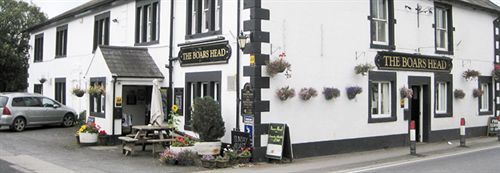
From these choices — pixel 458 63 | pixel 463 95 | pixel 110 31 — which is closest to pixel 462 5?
pixel 458 63

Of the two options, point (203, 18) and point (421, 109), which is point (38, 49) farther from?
point (421, 109)

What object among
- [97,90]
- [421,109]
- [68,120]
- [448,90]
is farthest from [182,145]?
[448,90]

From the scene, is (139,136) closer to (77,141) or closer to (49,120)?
(77,141)

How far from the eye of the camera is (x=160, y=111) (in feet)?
49.0

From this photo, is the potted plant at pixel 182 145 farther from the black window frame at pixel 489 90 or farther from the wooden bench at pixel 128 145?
the black window frame at pixel 489 90

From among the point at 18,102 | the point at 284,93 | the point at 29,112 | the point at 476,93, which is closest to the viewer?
the point at 284,93

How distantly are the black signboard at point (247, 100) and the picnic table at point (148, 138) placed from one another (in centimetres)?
Answer: 250

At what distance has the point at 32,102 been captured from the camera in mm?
21109

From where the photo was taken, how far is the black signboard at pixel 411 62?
16.8 meters

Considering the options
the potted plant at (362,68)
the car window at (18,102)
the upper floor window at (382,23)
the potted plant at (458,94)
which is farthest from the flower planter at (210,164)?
the car window at (18,102)

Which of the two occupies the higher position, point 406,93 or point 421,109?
point 406,93

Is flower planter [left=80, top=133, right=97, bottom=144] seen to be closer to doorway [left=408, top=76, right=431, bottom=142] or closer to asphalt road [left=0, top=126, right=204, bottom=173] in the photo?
asphalt road [left=0, top=126, right=204, bottom=173]

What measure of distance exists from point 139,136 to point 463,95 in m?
12.7

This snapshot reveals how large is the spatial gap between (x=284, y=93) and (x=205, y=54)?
278 centimetres
